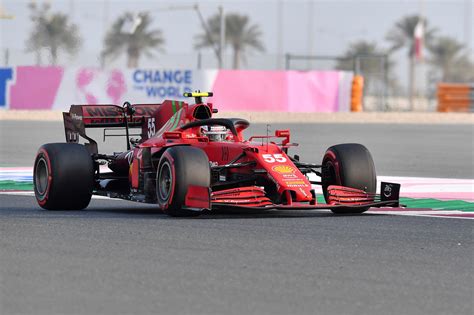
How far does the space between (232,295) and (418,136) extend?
23.1 meters

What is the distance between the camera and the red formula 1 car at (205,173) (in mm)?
11695

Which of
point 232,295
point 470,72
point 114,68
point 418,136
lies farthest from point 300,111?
point 470,72

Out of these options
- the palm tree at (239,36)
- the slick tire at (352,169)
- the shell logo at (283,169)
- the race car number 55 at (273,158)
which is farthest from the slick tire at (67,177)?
the palm tree at (239,36)

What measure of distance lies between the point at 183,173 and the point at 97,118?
9.33ft

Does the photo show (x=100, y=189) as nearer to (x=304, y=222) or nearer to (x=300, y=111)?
(x=304, y=222)

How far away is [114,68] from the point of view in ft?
127

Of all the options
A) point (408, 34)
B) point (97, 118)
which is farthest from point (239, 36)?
point (97, 118)

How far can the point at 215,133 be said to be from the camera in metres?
12.8

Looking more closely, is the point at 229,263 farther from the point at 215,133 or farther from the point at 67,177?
the point at 67,177

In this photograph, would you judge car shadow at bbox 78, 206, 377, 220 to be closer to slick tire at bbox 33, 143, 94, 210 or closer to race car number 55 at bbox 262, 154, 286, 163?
slick tire at bbox 33, 143, 94, 210

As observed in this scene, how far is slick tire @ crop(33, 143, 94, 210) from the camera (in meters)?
12.7

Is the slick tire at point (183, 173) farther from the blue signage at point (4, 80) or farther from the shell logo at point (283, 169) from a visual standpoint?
the blue signage at point (4, 80)

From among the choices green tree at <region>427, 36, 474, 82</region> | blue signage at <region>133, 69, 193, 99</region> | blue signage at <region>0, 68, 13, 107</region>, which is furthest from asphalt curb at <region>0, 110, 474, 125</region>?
green tree at <region>427, 36, 474, 82</region>

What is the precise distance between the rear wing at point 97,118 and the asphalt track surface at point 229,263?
0.83 m
